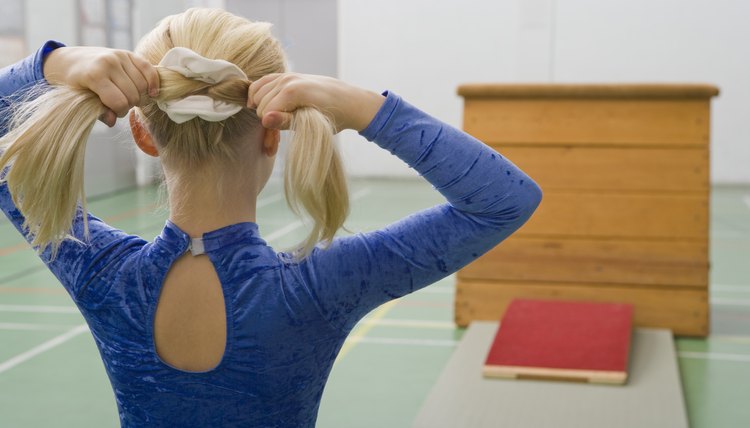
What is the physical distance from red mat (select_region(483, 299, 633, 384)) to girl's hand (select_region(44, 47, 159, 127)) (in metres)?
2.95

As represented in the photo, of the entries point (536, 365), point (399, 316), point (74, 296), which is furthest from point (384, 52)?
point (74, 296)

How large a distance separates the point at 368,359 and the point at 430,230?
3.14 m

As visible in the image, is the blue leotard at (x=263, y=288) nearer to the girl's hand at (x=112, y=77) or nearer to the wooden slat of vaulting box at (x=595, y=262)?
the girl's hand at (x=112, y=77)

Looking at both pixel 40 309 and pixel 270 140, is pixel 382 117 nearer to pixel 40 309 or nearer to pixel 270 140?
pixel 270 140

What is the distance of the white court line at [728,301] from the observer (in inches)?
214

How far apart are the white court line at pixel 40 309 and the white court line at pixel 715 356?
327 centimetres

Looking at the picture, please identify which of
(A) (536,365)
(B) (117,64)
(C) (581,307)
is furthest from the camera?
(C) (581,307)

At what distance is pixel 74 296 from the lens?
143 centimetres

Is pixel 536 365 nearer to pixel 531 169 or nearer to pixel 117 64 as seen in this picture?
pixel 531 169

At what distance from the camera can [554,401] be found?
3629 millimetres

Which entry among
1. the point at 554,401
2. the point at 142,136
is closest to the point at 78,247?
the point at 142,136

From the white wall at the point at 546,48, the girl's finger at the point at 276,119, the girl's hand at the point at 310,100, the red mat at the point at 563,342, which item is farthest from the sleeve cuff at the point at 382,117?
the white wall at the point at 546,48

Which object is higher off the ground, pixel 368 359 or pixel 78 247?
pixel 78 247

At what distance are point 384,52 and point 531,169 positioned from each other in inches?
294
